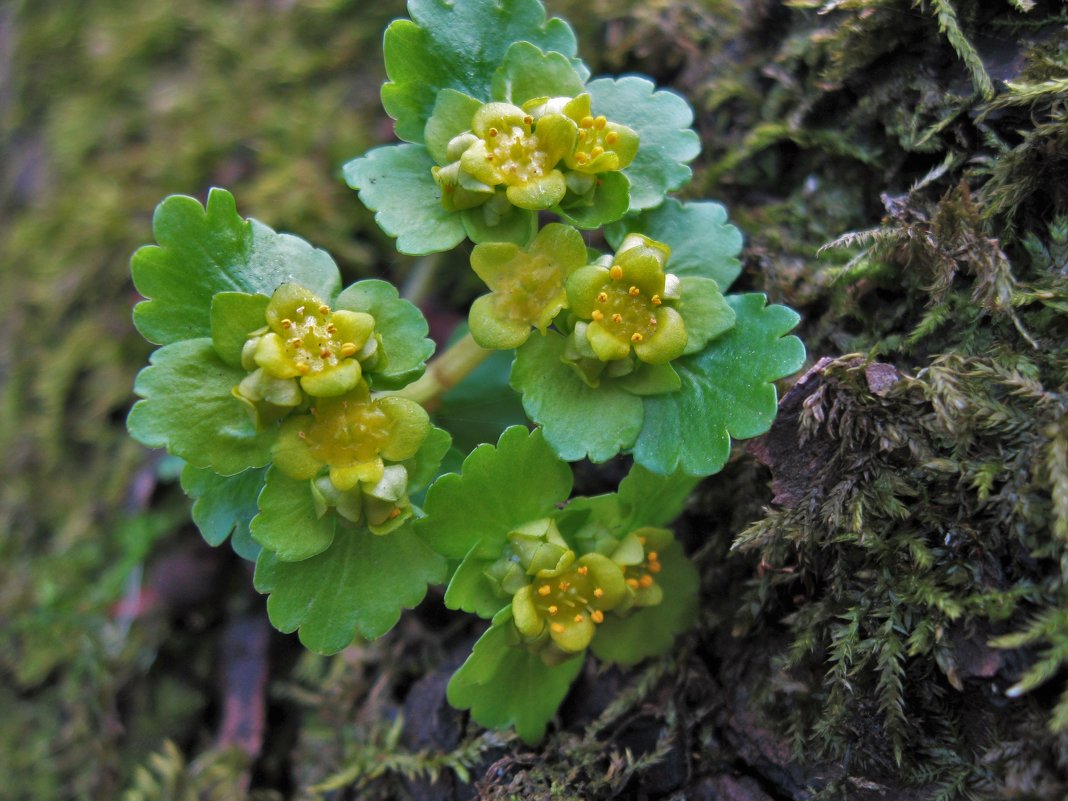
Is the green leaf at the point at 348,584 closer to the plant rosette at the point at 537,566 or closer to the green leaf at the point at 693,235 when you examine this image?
the plant rosette at the point at 537,566

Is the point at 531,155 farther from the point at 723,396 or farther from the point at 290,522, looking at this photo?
the point at 290,522

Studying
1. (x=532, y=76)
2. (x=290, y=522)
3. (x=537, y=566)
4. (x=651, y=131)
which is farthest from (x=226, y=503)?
(x=651, y=131)

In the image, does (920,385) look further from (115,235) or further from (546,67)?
(115,235)

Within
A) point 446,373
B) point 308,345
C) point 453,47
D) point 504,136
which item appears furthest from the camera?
point 446,373

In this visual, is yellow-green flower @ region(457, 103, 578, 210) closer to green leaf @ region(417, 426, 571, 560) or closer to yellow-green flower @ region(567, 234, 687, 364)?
yellow-green flower @ region(567, 234, 687, 364)

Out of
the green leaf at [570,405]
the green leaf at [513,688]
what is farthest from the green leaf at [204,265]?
the green leaf at [513,688]

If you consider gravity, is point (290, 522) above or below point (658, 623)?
above
